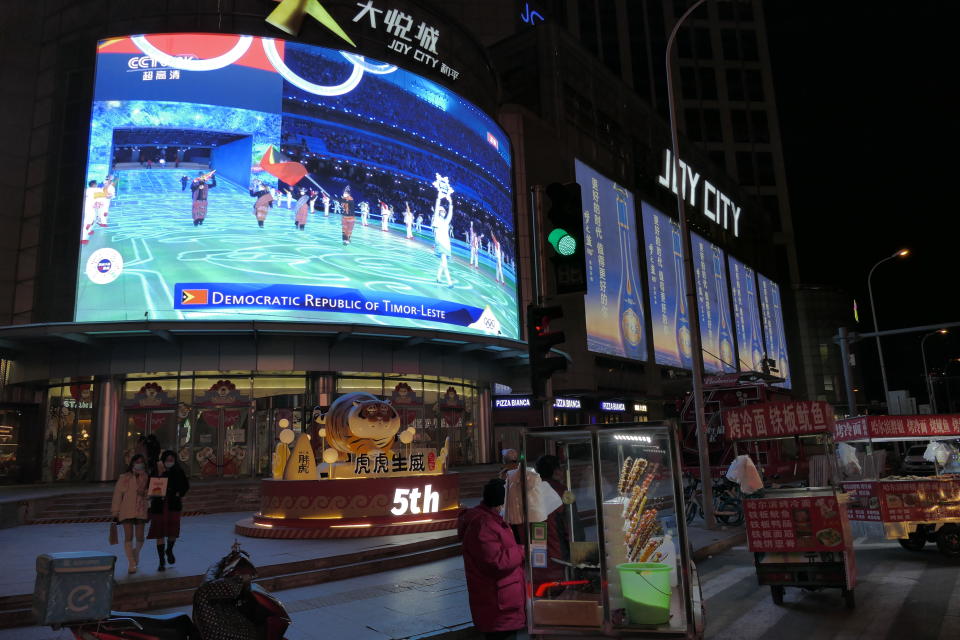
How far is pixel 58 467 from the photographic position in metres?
24.0

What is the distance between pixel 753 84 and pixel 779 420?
238 ft

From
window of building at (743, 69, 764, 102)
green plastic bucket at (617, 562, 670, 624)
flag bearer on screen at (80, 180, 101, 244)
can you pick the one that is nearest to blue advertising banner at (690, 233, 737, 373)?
window of building at (743, 69, 764, 102)

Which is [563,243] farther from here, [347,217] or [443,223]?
[443,223]

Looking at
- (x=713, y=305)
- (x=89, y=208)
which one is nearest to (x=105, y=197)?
(x=89, y=208)

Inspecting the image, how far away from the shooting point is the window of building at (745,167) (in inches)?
2859

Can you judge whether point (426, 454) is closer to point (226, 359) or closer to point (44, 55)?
point (226, 359)

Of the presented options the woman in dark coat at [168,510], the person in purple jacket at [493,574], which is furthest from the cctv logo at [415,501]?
the person in purple jacket at [493,574]

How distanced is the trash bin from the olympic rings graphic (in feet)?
77.1

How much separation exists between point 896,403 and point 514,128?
71.6 feet

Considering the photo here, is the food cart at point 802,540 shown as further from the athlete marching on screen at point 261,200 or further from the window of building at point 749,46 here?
the window of building at point 749,46

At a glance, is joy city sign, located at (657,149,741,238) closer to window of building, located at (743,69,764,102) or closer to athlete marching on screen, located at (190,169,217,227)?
window of building, located at (743,69,764,102)

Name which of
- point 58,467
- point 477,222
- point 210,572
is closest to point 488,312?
point 477,222

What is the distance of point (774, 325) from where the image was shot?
2648 inches

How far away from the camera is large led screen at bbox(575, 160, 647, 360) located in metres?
37.5
